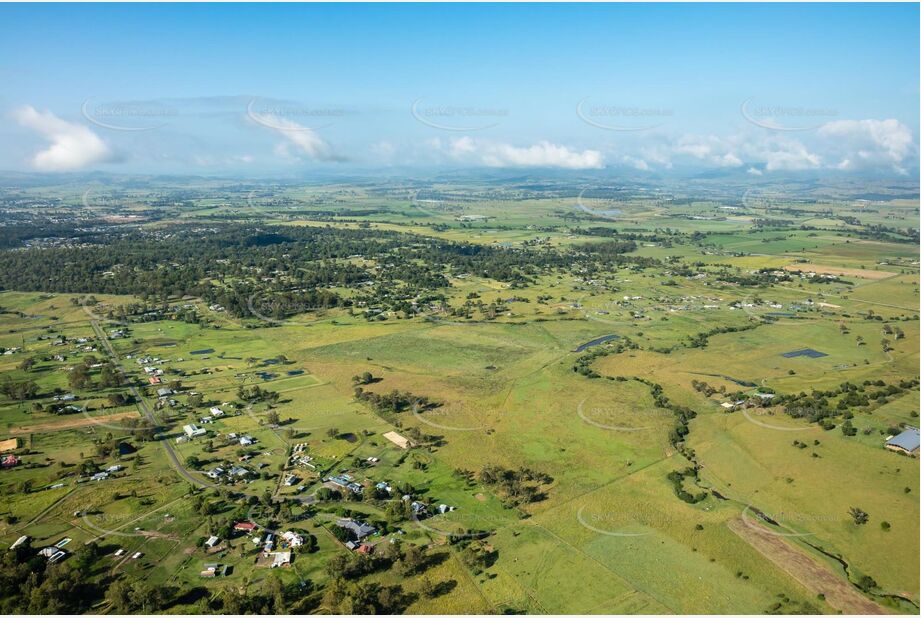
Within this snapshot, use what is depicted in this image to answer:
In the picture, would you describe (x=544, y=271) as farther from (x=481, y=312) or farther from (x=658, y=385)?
(x=658, y=385)

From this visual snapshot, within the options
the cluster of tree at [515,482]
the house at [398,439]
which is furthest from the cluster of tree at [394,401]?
the cluster of tree at [515,482]

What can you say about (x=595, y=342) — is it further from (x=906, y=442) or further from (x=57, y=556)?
(x=57, y=556)

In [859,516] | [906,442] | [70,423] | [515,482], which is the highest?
[906,442]

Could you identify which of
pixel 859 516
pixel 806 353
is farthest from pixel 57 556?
pixel 806 353

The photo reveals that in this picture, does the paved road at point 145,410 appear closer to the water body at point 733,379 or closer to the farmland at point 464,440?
the farmland at point 464,440

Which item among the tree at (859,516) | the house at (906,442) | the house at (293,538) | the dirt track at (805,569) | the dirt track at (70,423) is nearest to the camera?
the dirt track at (805,569)

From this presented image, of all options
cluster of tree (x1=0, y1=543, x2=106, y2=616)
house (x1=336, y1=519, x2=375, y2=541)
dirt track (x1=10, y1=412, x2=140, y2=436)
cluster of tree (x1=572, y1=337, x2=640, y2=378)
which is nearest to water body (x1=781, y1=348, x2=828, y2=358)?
cluster of tree (x1=572, y1=337, x2=640, y2=378)
